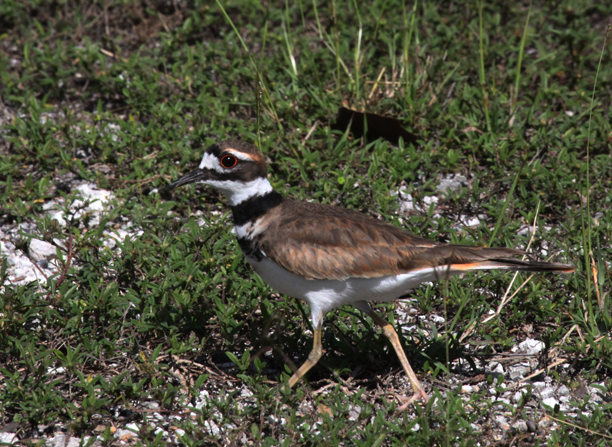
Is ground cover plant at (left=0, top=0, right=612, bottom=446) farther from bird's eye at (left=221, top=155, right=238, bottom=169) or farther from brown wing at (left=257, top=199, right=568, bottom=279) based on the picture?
bird's eye at (left=221, top=155, right=238, bottom=169)

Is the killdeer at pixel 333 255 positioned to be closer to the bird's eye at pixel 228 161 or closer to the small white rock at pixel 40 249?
the bird's eye at pixel 228 161

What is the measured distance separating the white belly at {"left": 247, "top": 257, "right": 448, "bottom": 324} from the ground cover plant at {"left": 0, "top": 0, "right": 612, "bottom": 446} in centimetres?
43

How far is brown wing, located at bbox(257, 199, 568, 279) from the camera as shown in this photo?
4.17 metres

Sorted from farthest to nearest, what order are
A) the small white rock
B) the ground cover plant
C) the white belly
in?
the small white rock
the white belly
the ground cover plant

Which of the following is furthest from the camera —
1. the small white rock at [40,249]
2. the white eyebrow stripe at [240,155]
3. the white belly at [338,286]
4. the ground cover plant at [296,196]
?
the small white rock at [40,249]

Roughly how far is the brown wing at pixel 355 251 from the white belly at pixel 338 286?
5 centimetres

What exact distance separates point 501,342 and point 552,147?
242 cm

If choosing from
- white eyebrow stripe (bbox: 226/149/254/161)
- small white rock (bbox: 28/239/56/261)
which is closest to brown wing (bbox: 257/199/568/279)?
white eyebrow stripe (bbox: 226/149/254/161)

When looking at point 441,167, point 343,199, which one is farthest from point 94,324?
point 441,167

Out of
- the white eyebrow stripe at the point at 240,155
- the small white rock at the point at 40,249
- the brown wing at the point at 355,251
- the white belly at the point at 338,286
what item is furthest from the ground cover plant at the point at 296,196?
the white eyebrow stripe at the point at 240,155

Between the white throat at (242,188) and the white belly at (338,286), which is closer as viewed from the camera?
the white belly at (338,286)

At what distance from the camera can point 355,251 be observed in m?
4.21

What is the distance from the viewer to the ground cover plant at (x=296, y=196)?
4.09 meters

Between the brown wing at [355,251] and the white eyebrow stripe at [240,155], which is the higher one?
the white eyebrow stripe at [240,155]
